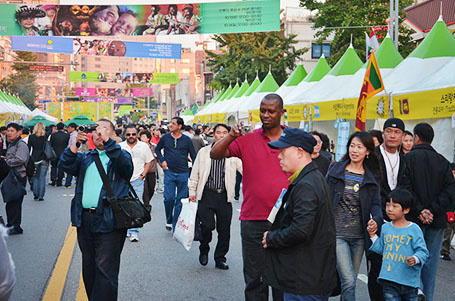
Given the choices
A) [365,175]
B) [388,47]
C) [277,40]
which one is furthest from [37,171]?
[277,40]

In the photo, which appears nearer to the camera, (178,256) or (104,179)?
(104,179)

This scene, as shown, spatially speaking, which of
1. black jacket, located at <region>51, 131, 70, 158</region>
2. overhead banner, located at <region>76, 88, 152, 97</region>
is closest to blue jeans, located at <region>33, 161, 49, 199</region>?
black jacket, located at <region>51, 131, 70, 158</region>

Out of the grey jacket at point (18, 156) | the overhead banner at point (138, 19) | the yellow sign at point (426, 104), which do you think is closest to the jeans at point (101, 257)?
the grey jacket at point (18, 156)

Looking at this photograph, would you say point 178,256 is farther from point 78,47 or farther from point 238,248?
point 78,47

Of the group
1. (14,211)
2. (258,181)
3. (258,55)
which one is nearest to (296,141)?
(258,181)

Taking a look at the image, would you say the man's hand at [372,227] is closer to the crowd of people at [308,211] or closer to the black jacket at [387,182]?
the crowd of people at [308,211]

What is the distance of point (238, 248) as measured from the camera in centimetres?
848

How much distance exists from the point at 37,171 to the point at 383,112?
884 cm

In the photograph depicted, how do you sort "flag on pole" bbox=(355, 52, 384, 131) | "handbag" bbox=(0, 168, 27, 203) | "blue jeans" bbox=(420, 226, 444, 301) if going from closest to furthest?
"blue jeans" bbox=(420, 226, 444, 301) → "handbag" bbox=(0, 168, 27, 203) → "flag on pole" bbox=(355, 52, 384, 131)

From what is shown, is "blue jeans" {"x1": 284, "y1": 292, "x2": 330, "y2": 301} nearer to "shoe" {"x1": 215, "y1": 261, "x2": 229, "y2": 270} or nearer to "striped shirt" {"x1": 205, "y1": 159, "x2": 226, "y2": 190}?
"shoe" {"x1": 215, "y1": 261, "x2": 229, "y2": 270}

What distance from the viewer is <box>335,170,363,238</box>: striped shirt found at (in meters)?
4.81

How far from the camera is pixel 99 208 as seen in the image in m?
4.88

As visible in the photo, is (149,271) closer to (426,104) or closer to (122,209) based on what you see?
(122,209)

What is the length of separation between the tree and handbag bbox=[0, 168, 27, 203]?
87.4 ft
